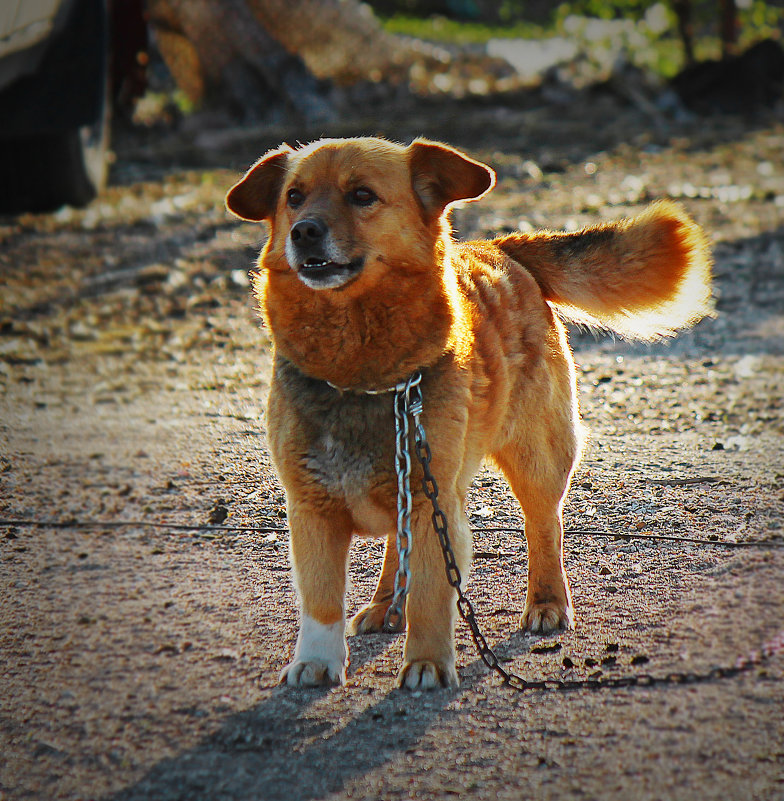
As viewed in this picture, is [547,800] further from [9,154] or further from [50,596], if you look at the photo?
[9,154]

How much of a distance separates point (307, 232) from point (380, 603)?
1245mm

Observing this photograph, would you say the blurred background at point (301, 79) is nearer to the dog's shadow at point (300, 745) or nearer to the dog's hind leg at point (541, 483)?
the dog's hind leg at point (541, 483)

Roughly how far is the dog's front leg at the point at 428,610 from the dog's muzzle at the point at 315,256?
27.9 inches

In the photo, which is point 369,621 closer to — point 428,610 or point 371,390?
point 428,610

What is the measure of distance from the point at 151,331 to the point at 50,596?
3612 mm

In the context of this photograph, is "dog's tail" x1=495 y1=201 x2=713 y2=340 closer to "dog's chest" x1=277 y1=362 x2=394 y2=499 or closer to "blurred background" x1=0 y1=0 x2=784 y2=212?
"dog's chest" x1=277 y1=362 x2=394 y2=499

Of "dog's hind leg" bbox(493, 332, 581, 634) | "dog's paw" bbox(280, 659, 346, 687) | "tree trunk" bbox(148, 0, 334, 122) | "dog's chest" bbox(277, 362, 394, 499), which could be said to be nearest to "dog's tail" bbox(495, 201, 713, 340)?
"dog's hind leg" bbox(493, 332, 581, 634)

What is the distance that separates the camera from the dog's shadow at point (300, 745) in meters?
2.62

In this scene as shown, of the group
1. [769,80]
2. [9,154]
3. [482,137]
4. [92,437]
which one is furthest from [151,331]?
[769,80]

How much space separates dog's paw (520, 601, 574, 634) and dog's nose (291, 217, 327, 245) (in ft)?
4.49

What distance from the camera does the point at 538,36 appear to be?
882 inches

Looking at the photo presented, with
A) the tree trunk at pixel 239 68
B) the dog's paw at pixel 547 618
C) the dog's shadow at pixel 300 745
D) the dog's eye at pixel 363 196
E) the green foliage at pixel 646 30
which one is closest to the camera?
the dog's shadow at pixel 300 745

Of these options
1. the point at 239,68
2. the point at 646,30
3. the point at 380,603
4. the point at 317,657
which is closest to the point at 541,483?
the point at 380,603

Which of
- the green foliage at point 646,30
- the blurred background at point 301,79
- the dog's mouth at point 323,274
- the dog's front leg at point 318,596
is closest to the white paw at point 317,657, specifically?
the dog's front leg at point 318,596
